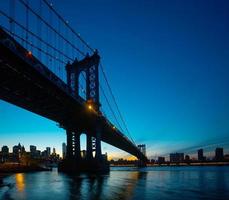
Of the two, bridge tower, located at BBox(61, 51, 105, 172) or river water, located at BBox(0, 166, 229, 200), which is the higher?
bridge tower, located at BBox(61, 51, 105, 172)

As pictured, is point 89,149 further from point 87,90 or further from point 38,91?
point 38,91

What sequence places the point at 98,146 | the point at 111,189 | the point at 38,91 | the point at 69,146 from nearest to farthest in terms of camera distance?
1. the point at 111,189
2. the point at 38,91
3. the point at 98,146
4. the point at 69,146

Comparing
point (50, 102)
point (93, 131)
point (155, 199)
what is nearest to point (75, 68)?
point (93, 131)

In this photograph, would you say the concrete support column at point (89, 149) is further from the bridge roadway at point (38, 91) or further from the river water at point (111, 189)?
the river water at point (111, 189)

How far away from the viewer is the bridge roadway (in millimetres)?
36719

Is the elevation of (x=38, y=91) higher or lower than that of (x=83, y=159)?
higher

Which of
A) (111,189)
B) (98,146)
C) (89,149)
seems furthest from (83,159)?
(111,189)

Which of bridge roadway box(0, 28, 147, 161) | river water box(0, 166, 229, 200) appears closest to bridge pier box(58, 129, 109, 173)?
bridge roadway box(0, 28, 147, 161)

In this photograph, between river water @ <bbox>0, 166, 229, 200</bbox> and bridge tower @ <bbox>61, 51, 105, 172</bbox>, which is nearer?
river water @ <bbox>0, 166, 229, 200</bbox>

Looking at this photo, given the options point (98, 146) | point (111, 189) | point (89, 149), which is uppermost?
point (98, 146)

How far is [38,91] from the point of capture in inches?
1981

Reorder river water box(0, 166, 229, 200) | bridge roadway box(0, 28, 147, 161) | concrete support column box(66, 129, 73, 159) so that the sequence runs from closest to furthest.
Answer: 1. river water box(0, 166, 229, 200)
2. bridge roadway box(0, 28, 147, 161)
3. concrete support column box(66, 129, 73, 159)

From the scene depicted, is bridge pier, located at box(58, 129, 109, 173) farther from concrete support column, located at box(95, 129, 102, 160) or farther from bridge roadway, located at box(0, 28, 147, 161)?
bridge roadway, located at box(0, 28, 147, 161)

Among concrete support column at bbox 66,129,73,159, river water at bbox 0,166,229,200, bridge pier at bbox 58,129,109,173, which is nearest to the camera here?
river water at bbox 0,166,229,200
